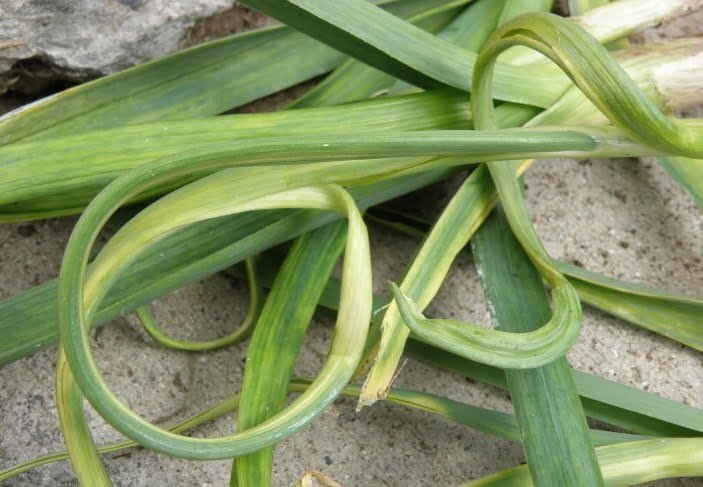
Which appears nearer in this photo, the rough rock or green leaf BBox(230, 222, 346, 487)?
green leaf BBox(230, 222, 346, 487)

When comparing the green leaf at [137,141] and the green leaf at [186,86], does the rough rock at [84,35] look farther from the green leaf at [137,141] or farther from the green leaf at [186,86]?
the green leaf at [137,141]

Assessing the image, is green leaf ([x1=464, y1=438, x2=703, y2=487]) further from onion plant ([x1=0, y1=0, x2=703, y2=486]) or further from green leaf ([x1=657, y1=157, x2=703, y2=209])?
green leaf ([x1=657, y1=157, x2=703, y2=209])

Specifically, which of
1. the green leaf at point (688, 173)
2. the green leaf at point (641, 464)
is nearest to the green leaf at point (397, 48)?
the green leaf at point (688, 173)

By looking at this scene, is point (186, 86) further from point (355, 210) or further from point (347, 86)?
point (355, 210)

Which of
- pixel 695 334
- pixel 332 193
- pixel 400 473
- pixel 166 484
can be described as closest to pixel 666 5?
Answer: pixel 695 334

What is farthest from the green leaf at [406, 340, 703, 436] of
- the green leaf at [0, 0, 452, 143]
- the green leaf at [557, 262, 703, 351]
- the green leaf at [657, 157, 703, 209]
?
the green leaf at [0, 0, 452, 143]

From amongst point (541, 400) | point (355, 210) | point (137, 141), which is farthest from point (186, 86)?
point (541, 400)
